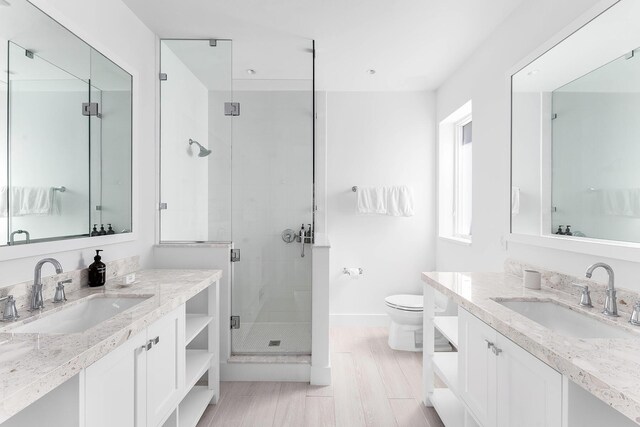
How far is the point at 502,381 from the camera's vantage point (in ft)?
4.41

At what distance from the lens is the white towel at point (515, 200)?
2111mm

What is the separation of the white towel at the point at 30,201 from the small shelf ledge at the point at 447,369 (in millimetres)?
2150

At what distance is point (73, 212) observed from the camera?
5.58 feet

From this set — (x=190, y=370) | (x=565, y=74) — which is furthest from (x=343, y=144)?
(x=190, y=370)

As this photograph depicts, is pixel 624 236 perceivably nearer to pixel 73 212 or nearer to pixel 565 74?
pixel 565 74

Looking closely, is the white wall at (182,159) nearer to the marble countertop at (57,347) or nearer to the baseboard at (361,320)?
the marble countertop at (57,347)

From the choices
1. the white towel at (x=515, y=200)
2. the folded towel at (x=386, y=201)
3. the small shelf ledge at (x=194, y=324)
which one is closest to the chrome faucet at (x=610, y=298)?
the white towel at (x=515, y=200)

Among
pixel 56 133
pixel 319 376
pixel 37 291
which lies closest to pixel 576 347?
pixel 319 376

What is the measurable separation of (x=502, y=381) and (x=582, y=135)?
1186 millimetres

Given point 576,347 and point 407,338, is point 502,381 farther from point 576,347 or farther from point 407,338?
point 407,338

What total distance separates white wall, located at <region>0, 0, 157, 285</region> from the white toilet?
2.06 metres

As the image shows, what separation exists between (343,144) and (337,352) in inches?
80.7

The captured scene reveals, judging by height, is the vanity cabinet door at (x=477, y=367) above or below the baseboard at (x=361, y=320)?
above

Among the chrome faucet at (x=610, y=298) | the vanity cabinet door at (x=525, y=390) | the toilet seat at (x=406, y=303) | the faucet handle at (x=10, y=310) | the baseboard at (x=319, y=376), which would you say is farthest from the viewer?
the toilet seat at (x=406, y=303)
